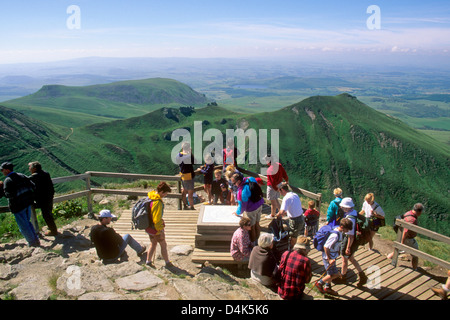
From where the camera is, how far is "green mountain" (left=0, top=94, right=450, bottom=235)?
250 ft

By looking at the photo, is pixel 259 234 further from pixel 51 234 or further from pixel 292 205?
pixel 51 234

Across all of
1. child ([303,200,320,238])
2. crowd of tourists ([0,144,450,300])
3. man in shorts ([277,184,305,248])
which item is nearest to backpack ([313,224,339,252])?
crowd of tourists ([0,144,450,300])

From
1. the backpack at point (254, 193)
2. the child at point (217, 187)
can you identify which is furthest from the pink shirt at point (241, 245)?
the child at point (217, 187)

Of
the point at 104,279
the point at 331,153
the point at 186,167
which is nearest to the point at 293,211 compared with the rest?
the point at 186,167

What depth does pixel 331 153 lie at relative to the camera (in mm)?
90625

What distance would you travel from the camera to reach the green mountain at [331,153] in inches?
2995

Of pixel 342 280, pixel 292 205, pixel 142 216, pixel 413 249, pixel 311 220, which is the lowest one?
pixel 342 280

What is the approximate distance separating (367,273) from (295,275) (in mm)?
2768

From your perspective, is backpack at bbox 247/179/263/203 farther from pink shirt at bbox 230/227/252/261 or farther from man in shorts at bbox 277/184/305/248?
pink shirt at bbox 230/227/252/261

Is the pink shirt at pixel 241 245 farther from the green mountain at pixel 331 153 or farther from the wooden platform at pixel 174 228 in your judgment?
the green mountain at pixel 331 153

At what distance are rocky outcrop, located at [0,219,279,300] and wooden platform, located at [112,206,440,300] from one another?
431 mm

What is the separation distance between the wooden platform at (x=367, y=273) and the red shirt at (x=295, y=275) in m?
1.46

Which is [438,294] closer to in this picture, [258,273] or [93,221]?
[258,273]

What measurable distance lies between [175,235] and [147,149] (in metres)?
95.4
